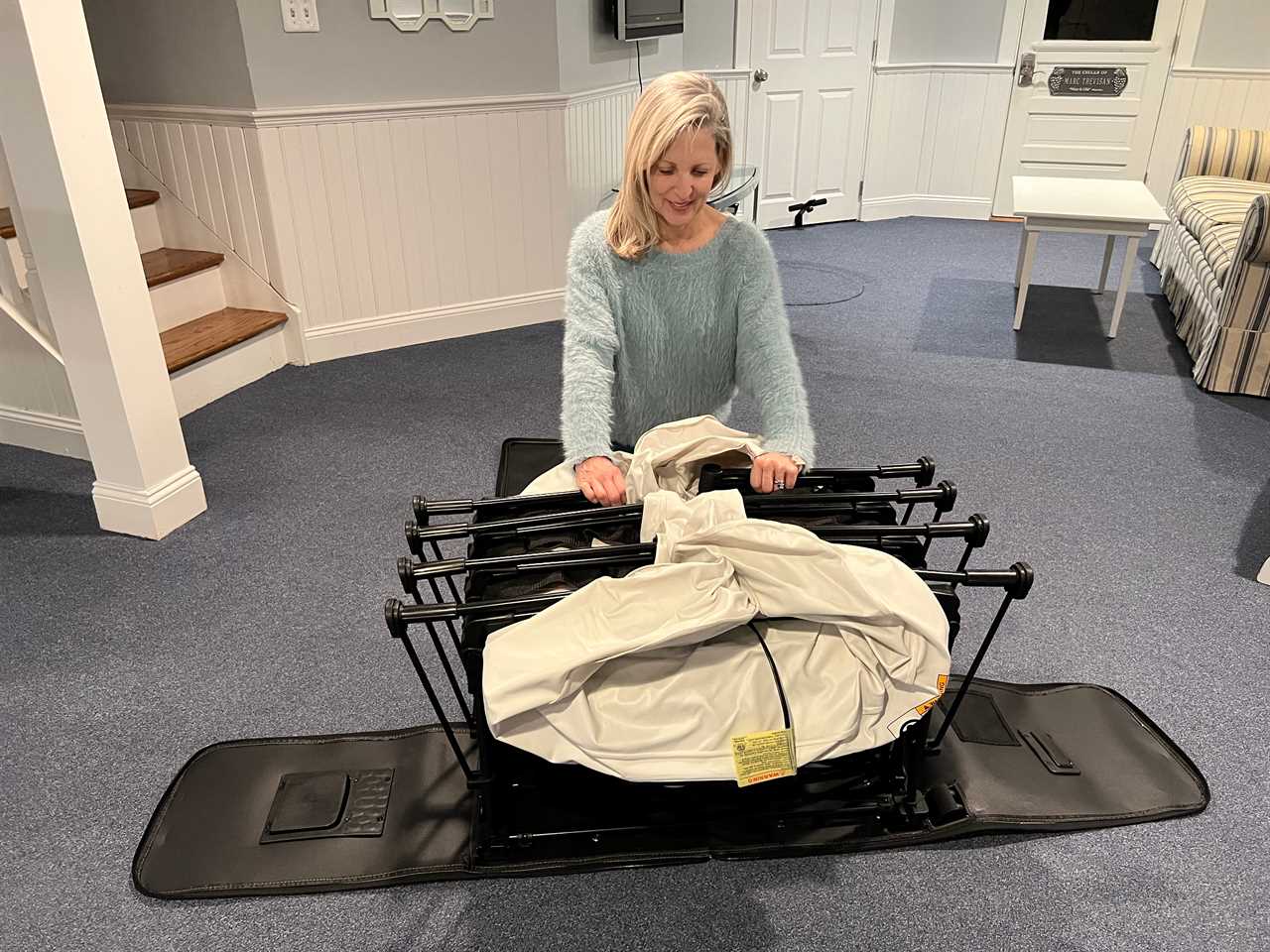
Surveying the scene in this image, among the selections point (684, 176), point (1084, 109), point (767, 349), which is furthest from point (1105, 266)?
point (684, 176)

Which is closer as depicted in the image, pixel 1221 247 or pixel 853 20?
pixel 1221 247

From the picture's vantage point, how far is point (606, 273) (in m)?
1.62

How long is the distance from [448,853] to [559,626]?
1.94 feet

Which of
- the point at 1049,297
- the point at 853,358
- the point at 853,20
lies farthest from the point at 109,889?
the point at 853,20

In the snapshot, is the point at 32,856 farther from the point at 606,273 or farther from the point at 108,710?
the point at 606,273

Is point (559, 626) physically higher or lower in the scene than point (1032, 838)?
higher

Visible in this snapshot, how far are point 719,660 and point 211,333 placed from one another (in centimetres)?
285

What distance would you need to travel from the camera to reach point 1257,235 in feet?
9.89

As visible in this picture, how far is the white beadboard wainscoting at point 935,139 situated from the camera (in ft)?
18.6

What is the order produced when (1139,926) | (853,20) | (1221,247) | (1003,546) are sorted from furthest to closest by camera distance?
(853,20)
(1221,247)
(1003,546)
(1139,926)

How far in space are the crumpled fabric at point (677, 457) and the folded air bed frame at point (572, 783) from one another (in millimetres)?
40

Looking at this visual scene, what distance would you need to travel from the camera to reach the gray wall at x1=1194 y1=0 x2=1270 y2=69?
5.01 metres

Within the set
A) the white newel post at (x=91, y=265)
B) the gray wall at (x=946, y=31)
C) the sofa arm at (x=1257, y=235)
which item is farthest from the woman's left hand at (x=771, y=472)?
the gray wall at (x=946, y=31)

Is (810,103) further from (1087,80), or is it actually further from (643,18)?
(643,18)
